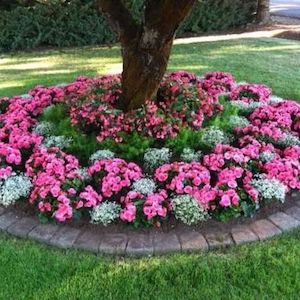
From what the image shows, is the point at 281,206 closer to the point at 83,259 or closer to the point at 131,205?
the point at 131,205

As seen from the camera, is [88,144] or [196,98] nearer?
[88,144]

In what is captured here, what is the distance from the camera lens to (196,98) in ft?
15.9

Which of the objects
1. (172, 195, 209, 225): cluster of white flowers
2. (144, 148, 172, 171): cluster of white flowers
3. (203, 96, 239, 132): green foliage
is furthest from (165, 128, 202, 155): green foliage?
(172, 195, 209, 225): cluster of white flowers

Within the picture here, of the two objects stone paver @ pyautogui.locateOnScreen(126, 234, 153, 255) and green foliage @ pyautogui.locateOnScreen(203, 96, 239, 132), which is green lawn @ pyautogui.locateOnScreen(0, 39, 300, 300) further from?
green foliage @ pyautogui.locateOnScreen(203, 96, 239, 132)

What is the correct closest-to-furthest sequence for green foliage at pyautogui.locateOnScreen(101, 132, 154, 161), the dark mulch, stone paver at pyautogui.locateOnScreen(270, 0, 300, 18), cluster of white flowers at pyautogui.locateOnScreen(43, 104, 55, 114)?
the dark mulch < green foliage at pyautogui.locateOnScreen(101, 132, 154, 161) < cluster of white flowers at pyautogui.locateOnScreen(43, 104, 55, 114) < stone paver at pyautogui.locateOnScreen(270, 0, 300, 18)

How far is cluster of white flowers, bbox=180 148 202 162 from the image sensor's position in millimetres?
4249

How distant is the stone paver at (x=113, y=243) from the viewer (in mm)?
3420

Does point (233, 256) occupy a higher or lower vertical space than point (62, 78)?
higher

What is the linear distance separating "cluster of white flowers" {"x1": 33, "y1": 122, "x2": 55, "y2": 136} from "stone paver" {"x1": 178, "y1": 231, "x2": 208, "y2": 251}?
5.96 ft

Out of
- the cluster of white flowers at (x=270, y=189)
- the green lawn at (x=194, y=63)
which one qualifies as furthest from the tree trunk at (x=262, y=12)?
the cluster of white flowers at (x=270, y=189)

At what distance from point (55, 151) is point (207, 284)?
5.76ft

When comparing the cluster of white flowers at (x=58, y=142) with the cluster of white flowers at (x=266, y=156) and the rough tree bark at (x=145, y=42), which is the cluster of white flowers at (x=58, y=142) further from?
the cluster of white flowers at (x=266, y=156)

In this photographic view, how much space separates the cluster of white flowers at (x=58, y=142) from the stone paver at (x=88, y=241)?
1.13 meters

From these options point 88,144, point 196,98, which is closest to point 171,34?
point 196,98
